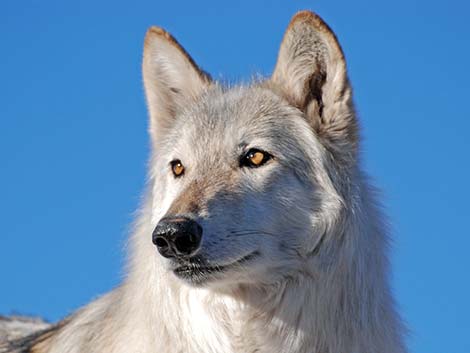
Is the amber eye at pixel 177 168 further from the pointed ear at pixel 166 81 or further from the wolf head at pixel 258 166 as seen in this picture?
the pointed ear at pixel 166 81

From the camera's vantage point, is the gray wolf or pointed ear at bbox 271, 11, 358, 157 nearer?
the gray wolf

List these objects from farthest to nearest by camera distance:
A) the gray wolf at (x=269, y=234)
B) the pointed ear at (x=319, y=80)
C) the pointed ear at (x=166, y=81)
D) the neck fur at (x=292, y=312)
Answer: the pointed ear at (x=166, y=81), the pointed ear at (x=319, y=80), the neck fur at (x=292, y=312), the gray wolf at (x=269, y=234)

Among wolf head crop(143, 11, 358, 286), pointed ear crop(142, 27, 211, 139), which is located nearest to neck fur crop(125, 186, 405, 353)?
wolf head crop(143, 11, 358, 286)

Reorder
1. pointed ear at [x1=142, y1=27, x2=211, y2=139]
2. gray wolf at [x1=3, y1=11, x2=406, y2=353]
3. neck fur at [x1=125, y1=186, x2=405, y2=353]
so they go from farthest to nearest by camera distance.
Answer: pointed ear at [x1=142, y1=27, x2=211, y2=139], neck fur at [x1=125, y1=186, x2=405, y2=353], gray wolf at [x1=3, y1=11, x2=406, y2=353]

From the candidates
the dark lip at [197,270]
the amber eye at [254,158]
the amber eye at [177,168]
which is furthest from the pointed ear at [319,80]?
the dark lip at [197,270]

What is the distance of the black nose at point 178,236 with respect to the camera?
286 inches

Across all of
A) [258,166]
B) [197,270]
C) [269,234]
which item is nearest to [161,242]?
[197,270]

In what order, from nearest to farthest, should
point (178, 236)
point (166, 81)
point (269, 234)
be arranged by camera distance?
1. point (178, 236)
2. point (269, 234)
3. point (166, 81)

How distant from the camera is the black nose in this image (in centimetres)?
727

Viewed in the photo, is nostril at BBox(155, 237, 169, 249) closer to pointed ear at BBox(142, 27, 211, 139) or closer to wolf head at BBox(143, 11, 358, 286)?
wolf head at BBox(143, 11, 358, 286)

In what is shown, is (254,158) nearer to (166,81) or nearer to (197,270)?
(197,270)

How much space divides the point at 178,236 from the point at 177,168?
105cm

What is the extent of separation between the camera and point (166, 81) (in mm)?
8961

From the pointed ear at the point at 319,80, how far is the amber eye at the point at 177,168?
926 mm
